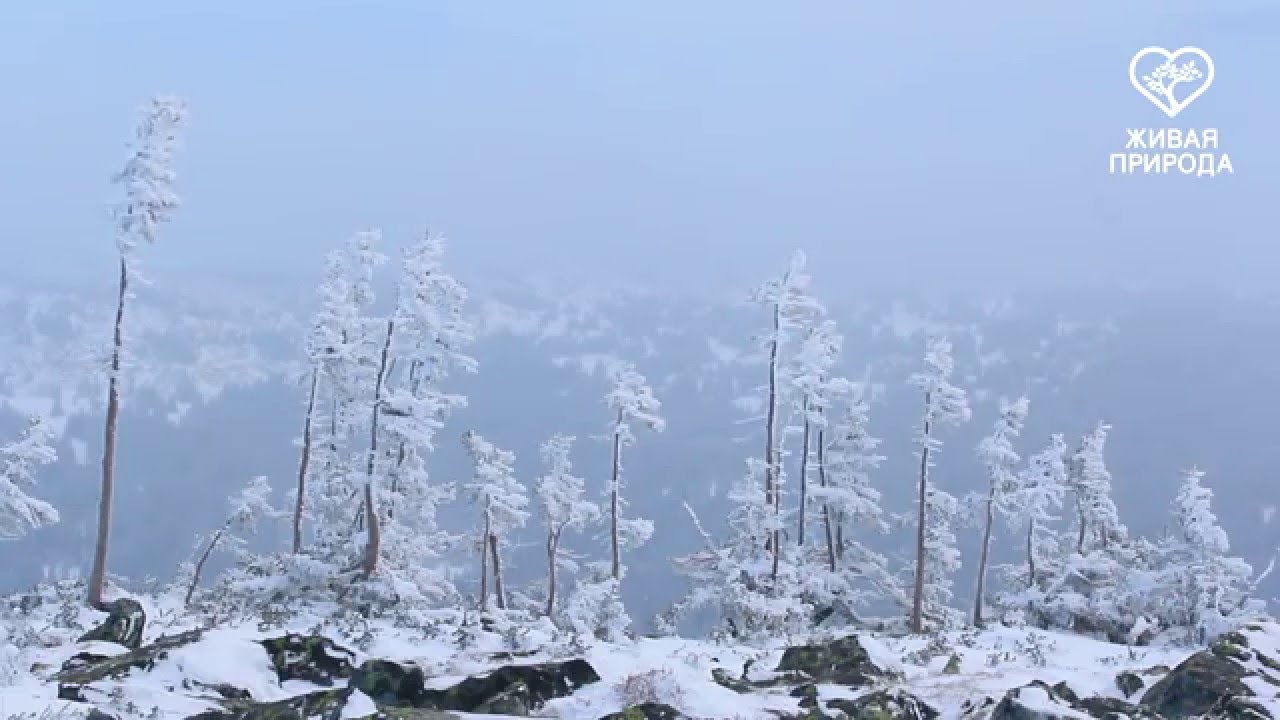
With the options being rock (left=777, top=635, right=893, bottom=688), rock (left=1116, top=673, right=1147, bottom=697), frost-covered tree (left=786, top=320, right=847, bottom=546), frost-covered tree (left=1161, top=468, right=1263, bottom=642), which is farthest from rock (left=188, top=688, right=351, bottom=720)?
frost-covered tree (left=1161, top=468, right=1263, bottom=642)

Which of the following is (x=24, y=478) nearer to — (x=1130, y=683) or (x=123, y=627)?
(x=123, y=627)

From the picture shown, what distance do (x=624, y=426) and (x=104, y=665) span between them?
92.4 feet

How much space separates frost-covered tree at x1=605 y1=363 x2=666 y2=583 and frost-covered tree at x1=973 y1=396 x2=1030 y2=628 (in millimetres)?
14399

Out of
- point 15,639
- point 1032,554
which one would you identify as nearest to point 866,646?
point 15,639

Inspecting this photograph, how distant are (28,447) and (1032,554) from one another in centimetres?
3948

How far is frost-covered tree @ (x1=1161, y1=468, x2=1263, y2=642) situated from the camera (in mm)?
34844

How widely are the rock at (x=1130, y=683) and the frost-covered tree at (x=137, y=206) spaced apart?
84.9ft

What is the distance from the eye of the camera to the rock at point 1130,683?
44.1ft

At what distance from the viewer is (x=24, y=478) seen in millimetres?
28047

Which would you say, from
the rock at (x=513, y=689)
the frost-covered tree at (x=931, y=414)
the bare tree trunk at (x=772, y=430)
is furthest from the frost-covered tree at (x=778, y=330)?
the rock at (x=513, y=689)

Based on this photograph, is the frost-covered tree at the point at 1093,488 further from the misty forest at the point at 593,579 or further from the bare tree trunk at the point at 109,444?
the bare tree trunk at the point at 109,444

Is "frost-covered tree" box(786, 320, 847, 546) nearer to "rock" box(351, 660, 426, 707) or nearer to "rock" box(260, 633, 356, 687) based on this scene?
"rock" box(260, 633, 356, 687)

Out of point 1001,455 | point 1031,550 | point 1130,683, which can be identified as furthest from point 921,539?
point 1130,683

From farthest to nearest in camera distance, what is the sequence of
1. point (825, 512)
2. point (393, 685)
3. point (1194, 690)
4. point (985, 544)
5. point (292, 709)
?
1. point (985, 544)
2. point (825, 512)
3. point (1194, 690)
4. point (393, 685)
5. point (292, 709)
